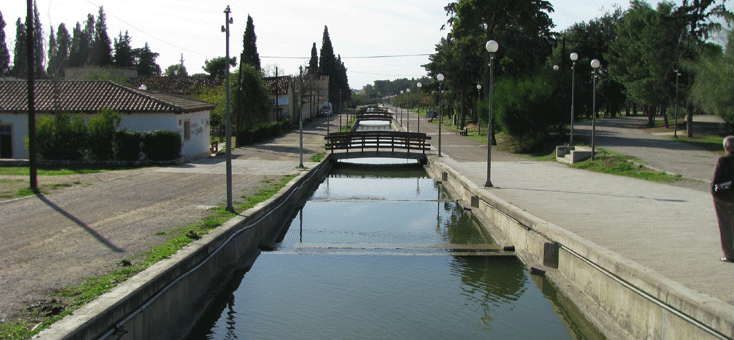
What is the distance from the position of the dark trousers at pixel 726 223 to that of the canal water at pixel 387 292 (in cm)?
196

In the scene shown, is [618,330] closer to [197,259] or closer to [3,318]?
[197,259]

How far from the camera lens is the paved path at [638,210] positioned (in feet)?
25.3

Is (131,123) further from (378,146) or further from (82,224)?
(82,224)

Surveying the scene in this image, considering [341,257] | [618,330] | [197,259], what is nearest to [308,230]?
[341,257]

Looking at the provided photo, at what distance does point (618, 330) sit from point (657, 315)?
1.06 metres

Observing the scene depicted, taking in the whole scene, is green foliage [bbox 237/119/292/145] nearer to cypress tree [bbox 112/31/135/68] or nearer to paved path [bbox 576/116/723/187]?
paved path [bbox 576/116/723/187]

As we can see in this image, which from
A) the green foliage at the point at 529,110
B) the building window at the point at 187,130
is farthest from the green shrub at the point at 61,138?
the green foliage at the point at 529,110

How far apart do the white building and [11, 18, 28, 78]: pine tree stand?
52.8 m

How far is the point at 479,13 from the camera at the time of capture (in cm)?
3594

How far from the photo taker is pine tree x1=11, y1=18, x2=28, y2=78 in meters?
74.1

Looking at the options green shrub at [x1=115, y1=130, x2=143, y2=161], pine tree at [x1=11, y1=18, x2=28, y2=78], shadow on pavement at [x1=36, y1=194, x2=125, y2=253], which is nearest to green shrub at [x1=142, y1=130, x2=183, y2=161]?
green shrub at [x1=115, y1=130, x2=143, y2=161]

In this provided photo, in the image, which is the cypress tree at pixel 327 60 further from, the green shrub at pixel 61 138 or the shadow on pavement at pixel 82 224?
the shadow on pavement at pixel 82 224

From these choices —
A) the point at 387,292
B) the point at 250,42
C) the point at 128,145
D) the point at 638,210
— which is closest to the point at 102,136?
the point at 128,145

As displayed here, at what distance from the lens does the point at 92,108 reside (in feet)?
85.1
